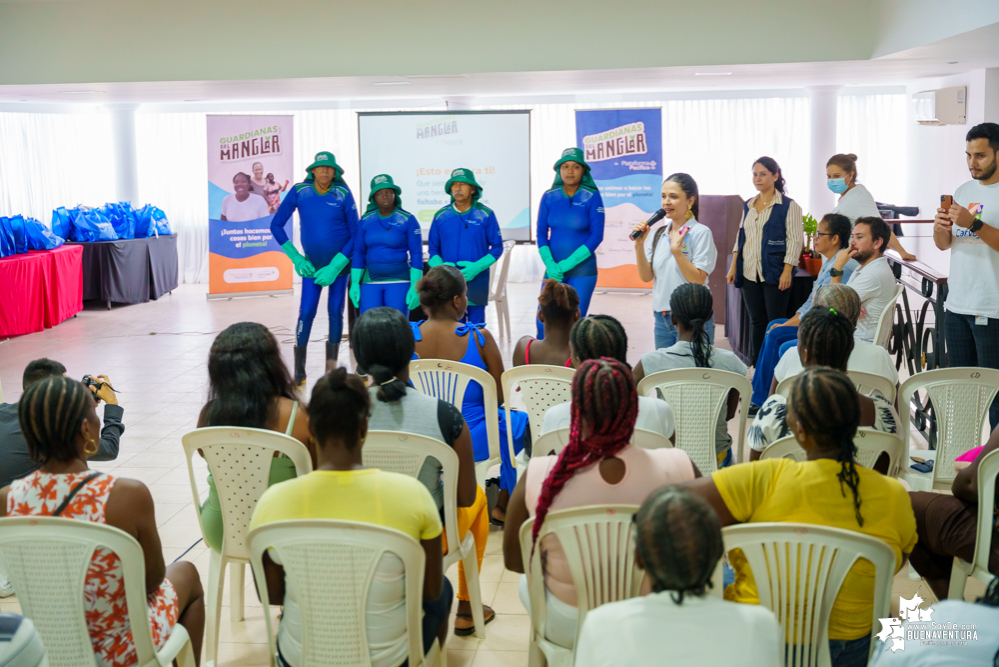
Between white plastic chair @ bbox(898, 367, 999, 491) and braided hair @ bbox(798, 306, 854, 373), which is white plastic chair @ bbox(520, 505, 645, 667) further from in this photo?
white plastic chair @ bbox(898, 367, 999, 491)

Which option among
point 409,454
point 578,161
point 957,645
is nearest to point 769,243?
point 578,161

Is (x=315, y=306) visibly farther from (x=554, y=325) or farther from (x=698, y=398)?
(x=698, y=398)

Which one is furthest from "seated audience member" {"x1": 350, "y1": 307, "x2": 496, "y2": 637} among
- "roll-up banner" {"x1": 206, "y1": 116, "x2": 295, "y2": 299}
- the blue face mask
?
"roll-up banner" {"x1": 206, "y1": 116, "x2": 295, "y2": 299}

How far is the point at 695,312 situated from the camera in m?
3.13

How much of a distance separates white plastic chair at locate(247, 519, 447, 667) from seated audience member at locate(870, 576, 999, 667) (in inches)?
35.7

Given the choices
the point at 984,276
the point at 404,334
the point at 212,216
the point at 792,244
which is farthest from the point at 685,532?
the point at 212,216

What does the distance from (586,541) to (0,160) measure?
11825 millimetres

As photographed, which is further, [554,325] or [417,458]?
[554,325]

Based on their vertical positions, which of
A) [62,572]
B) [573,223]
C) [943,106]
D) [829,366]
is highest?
[943,106]

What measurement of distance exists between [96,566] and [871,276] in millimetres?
3641

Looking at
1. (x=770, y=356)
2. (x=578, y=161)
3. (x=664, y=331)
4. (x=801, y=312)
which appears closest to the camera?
(x=770, y=356)

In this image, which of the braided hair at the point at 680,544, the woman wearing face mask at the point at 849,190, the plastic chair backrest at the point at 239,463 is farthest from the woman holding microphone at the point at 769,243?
the braided hair at the point at 680,544

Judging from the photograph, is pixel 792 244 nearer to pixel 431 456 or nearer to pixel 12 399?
pixel 431 456

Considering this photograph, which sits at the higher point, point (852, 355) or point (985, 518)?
point (852, 355)
